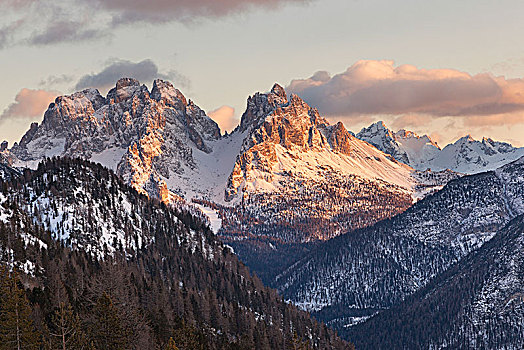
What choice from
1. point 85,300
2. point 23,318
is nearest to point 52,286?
point 85,300

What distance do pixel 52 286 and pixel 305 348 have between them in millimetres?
62123

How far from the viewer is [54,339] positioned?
121750mm

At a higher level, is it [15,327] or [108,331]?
[108,331]

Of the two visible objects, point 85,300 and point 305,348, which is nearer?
point 305,348

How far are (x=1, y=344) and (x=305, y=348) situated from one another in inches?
2387

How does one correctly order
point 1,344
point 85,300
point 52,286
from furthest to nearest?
1. point 52,286
2. point 85,300
3. point 1,344

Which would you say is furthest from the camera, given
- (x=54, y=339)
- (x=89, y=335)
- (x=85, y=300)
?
(x=85, y=300)

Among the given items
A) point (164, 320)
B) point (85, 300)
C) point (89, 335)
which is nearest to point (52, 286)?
point (85, 300)

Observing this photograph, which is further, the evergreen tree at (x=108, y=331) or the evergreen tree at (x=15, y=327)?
the evergreen tree at (x=108, y=331)

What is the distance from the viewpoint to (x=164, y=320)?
584 ft

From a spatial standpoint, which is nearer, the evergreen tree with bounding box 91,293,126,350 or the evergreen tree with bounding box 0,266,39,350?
the evergreen tree with bounding box 0,266,39,350

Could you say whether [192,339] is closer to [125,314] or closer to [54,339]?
[125,314]

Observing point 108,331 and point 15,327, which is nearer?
point 15,327

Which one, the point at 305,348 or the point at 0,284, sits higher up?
A: the point at 0,284
